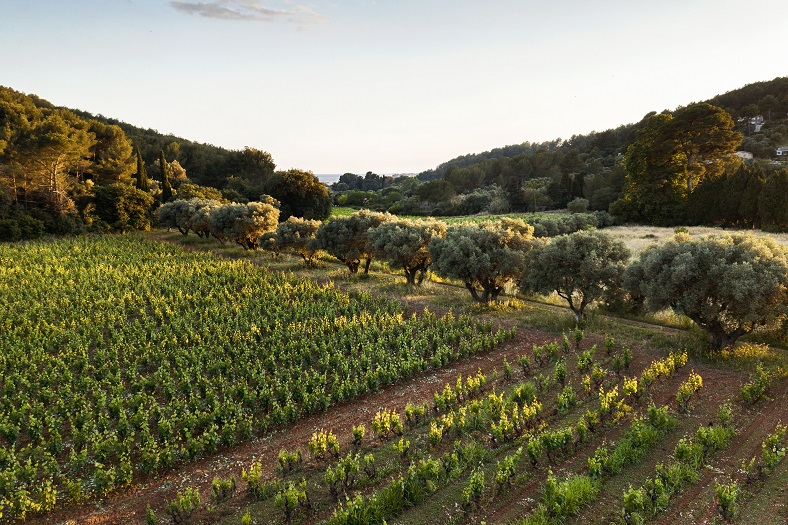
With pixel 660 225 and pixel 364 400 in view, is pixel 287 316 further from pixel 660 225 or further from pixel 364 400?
pixel 660 225

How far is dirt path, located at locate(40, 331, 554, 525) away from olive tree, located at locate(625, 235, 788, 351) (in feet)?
23.6

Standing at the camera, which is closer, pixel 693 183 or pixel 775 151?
pixel 693 183

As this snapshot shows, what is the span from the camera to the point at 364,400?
16469 millimetres

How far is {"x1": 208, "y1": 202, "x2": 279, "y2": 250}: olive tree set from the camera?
1912 inches

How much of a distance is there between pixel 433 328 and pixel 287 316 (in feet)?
28.7

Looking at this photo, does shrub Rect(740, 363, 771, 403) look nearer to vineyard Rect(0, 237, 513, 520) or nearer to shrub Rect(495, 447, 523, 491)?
shrub Rect(495, 447, 523, 491)

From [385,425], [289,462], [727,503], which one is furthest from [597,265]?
[289,462]

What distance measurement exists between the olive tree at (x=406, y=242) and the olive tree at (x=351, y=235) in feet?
10.8

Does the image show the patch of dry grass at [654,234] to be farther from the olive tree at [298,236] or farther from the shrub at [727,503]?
the shrub at [727,503]

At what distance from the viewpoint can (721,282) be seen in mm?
16609

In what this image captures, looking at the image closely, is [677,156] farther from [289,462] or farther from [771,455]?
[289,462]

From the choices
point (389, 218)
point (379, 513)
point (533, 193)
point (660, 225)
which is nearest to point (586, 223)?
point (660, 225)

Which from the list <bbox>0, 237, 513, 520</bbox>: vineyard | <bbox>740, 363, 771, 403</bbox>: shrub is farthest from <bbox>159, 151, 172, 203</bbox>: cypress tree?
<bbox>740, 363, 771, 403</bbox>: shrub

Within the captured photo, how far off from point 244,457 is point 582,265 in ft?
57.1
